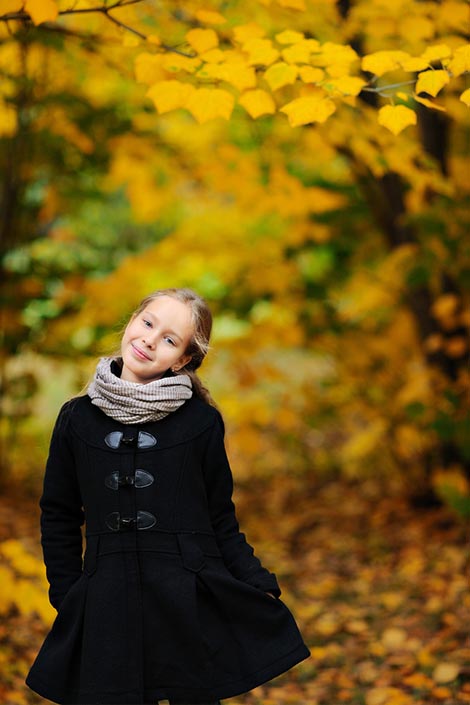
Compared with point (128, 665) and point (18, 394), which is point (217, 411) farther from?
point (18, 394)

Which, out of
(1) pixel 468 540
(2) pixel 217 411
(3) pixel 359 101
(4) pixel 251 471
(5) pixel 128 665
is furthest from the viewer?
(4) pixel 251 471

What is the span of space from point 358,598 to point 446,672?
1.31m

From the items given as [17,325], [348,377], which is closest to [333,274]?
[348,377]

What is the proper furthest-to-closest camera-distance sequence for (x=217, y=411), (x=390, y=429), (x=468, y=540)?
(x=390, y=429) < (x=468, y=540) < (x=217, y=411)

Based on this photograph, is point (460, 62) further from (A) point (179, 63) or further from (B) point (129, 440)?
(B) point (129, 440)

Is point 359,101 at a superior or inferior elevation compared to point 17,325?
superior

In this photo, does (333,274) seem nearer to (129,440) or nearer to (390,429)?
(390,429)

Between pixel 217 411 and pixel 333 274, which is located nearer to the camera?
pixel 217 411

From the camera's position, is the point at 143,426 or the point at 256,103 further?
the point at 256,103

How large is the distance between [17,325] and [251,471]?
3835mm

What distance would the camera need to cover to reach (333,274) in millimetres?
6395

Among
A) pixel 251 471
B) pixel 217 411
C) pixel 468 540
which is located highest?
pixel 217 411

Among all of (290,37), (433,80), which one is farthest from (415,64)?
(290,37)

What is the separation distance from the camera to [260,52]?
2.80 meters
